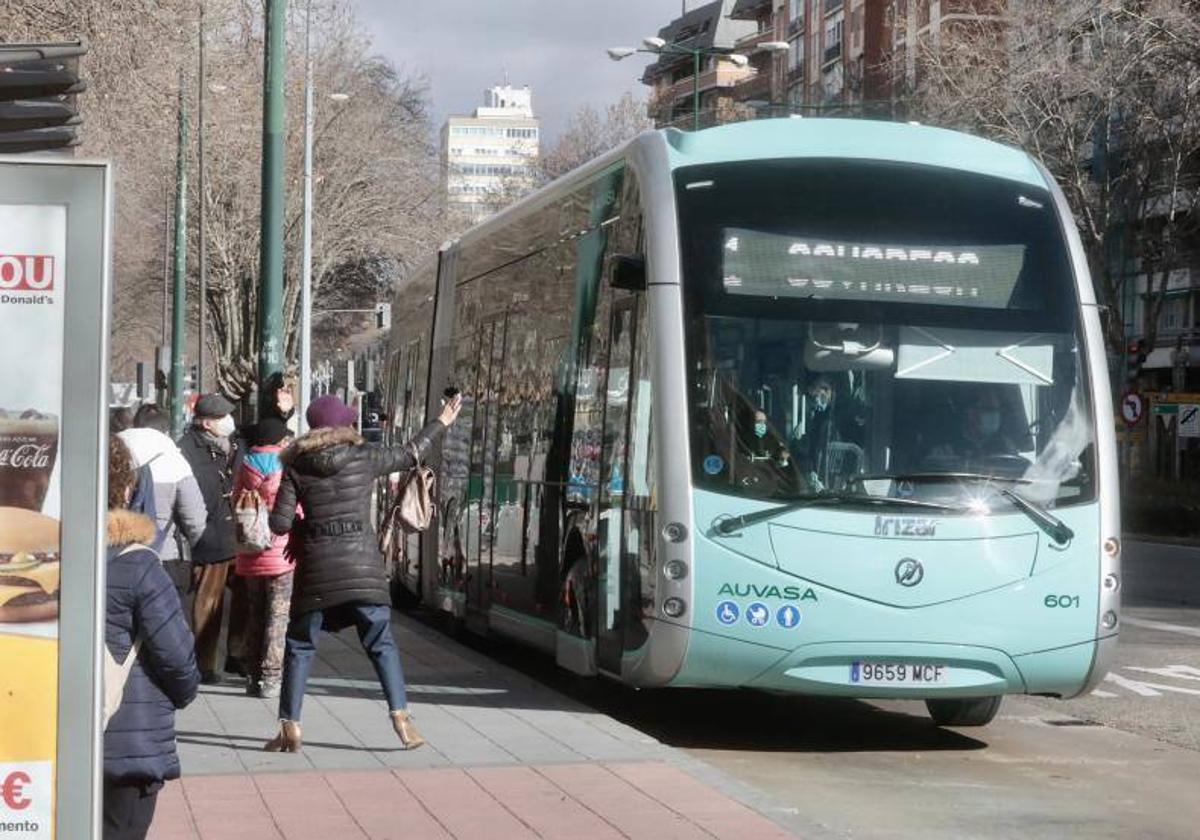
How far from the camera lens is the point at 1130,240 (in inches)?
1875

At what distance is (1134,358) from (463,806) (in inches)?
1610

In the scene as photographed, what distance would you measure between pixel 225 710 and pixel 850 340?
3.85m

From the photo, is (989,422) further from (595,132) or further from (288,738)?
(595,132)

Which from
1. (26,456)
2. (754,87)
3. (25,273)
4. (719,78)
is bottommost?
(26,456)

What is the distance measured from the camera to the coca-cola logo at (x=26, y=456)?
192 inches

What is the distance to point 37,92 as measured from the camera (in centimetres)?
602

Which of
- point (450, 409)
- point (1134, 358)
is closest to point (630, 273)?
point (450, 409)

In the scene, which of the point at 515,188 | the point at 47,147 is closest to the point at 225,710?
the point at 47,147

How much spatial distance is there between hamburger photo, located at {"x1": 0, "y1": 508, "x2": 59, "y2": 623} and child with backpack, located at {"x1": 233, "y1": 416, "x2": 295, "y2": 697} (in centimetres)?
726

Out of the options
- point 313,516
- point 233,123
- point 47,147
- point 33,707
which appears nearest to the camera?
point 33,707

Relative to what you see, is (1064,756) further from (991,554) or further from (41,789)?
(41,789)

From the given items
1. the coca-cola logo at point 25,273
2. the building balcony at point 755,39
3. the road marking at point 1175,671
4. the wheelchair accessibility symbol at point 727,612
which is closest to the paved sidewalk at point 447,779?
the wheelchair accessibility symbol at point 727,612

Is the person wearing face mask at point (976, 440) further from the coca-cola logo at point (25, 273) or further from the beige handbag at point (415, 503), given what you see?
the coca-cola logo at point (25, 273)

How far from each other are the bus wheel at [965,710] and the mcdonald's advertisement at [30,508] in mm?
8035
